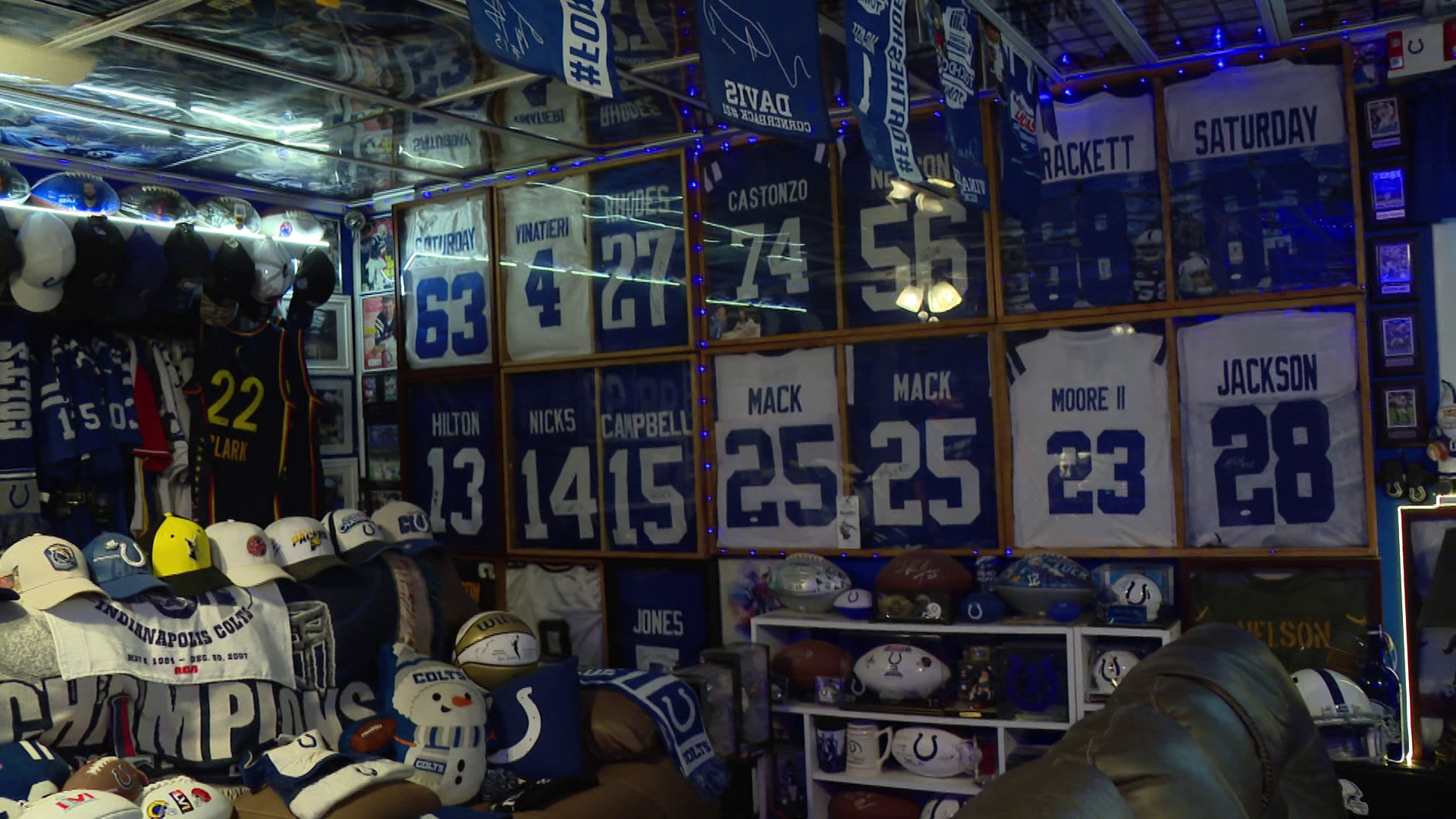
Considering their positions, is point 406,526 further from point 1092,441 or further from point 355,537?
point 1092,441

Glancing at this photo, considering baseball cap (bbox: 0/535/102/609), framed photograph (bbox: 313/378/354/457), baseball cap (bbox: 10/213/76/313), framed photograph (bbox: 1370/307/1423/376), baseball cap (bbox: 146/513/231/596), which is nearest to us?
baseball cap (bbox: 0/535/102/609)

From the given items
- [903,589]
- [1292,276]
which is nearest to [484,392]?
[903,589]

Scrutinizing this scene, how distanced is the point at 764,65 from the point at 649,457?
10.3 ft

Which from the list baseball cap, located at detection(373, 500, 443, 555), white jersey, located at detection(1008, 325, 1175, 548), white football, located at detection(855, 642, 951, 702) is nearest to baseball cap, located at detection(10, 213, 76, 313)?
baseball cap, located at detection(373, 500, 443, 555)

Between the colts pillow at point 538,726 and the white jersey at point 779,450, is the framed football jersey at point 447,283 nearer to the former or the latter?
the white jersey at point 779,450

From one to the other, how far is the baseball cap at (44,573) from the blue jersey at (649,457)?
2.54 meters

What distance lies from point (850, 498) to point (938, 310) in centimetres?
85

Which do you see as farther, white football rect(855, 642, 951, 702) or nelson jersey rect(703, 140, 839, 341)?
nelson jersey rect(703, 140, 839, 341)

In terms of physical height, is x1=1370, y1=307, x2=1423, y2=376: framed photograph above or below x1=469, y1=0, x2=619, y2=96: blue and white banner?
below

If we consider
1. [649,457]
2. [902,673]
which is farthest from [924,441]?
[649,457]

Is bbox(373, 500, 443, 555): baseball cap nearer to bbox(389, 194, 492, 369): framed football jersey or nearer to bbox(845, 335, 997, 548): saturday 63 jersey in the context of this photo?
bbox(389, 194, 492, 369): framed football jersey

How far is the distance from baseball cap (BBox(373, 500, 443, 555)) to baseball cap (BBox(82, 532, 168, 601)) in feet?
3.50

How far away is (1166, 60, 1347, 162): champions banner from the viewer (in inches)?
181

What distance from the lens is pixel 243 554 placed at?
428cm
